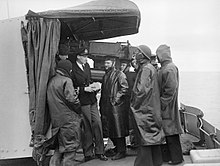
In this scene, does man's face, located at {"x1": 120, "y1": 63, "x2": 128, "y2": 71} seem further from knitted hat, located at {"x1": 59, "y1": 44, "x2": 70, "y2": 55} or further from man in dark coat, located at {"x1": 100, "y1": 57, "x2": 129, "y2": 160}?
knitted hat, located at {"x1": 59, "y1": 44, "x2": 70, "y2": 55}

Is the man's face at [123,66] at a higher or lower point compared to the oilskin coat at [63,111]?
higher

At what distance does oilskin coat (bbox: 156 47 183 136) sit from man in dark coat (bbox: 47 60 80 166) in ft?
3.75

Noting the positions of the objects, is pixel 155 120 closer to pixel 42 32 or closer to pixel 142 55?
pixel 142 55

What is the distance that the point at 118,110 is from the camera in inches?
175

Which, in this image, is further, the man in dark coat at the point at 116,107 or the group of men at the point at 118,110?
the man in dark coat at the point at 116,107

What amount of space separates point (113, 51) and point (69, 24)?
2.91 ft

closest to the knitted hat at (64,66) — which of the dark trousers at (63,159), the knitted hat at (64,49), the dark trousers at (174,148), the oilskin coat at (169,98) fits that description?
the knitted hat at (64,49)

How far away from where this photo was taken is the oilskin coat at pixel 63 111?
3.64 m

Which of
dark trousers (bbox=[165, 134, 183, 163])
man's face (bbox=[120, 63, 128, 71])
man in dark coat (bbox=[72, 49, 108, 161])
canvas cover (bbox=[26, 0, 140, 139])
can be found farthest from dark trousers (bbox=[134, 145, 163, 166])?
man's face (bbox=[120, 63, 128, 71])

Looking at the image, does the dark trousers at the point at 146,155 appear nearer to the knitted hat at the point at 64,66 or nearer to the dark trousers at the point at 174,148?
the dark trousers at the point at 174,148

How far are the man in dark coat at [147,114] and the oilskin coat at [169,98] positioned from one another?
0.57 feet

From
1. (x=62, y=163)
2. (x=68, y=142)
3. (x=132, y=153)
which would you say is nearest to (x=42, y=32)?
(x=68, y=142)

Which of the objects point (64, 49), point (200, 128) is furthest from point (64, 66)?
point (200, 128)

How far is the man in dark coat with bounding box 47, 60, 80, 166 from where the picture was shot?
364cm
